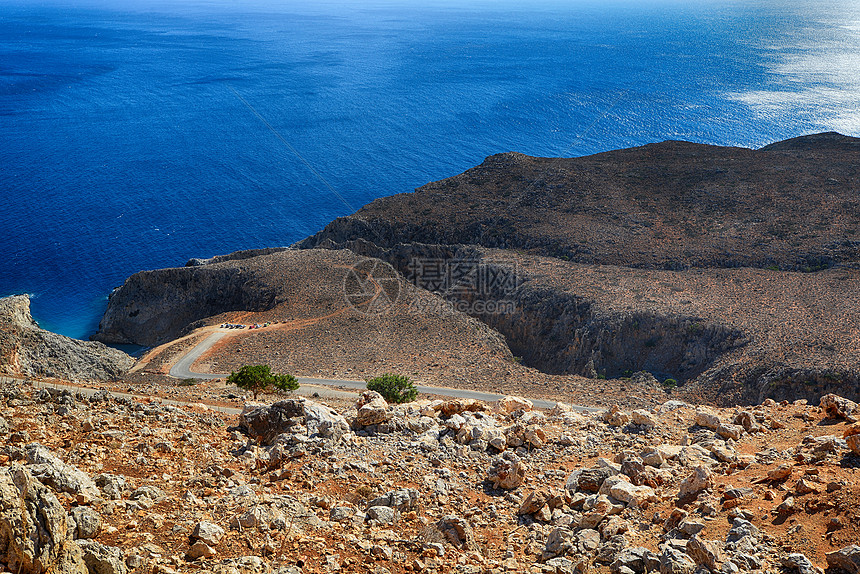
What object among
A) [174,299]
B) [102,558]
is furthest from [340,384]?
[174,299]

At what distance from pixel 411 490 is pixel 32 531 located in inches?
321

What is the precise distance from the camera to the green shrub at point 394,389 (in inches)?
1197

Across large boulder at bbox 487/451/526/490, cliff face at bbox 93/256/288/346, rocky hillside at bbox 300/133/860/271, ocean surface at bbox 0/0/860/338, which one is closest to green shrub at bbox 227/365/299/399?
large boulder at bbox 487/451/526/490

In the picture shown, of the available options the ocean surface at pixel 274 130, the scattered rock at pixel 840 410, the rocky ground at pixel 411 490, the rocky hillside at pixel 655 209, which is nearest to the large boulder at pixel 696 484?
the rocky ground at pixel 411 490

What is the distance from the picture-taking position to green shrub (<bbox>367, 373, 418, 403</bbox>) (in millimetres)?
30394

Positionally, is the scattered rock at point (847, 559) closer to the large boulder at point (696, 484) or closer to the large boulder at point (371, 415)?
the large boulder at point (696, 484)

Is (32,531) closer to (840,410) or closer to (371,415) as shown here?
(371,415)

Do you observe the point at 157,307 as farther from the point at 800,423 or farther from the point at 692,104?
the point at 692,104

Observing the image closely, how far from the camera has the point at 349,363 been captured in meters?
41.3

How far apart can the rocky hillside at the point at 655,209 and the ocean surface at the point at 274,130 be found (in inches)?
1291

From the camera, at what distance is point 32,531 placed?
973cm

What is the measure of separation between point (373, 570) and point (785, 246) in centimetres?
4852

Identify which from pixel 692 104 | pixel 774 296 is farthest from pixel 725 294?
pixel 692 104

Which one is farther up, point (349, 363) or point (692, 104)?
point (692, 104)
